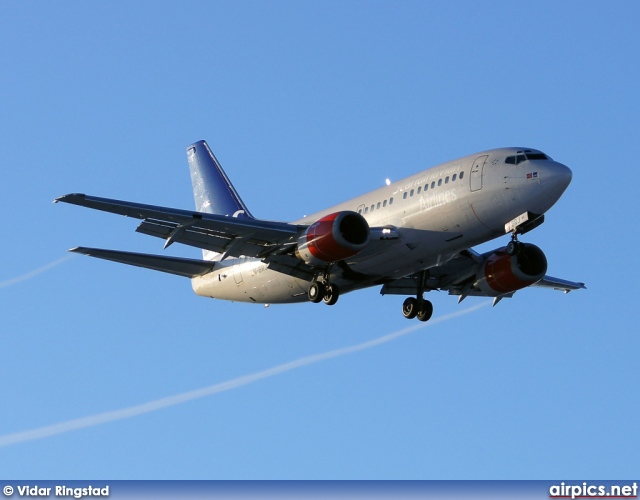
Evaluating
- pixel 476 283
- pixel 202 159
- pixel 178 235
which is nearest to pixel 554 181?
pixel 476 283

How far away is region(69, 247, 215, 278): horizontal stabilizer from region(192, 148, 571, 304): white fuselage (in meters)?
5.98

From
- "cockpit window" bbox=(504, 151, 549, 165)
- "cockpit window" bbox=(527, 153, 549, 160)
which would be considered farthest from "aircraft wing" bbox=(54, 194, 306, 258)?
"cockpit window" bbox=(527, 153, 549, 160)

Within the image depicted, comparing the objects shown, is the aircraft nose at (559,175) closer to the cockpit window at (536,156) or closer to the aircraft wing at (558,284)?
the cockpit window at (536,156)

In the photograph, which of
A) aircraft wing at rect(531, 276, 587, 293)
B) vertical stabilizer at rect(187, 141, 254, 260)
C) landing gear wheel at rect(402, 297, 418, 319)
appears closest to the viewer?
landing gear wheel at rect(402, 297, 418, 319)

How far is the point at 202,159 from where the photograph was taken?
7019cm

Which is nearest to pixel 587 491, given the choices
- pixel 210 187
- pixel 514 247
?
pixel 514 247

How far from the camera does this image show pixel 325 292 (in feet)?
178

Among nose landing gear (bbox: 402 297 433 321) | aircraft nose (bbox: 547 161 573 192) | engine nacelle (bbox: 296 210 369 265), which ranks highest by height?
aircraft nose (bbox: 547 161 573 192)

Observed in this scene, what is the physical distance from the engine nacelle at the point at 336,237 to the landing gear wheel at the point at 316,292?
81.2 inches

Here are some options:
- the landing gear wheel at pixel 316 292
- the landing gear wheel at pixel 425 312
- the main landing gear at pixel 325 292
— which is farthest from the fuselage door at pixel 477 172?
the landing gear wheel at pixel 425 312

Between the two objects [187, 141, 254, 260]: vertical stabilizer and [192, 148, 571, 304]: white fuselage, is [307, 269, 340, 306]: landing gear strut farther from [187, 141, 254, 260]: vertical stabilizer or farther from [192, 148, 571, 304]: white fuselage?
[187, 141, 254, 260]: vertical stabilizer

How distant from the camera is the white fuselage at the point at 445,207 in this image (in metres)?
49.5

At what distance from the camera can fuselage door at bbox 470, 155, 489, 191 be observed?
50000mm

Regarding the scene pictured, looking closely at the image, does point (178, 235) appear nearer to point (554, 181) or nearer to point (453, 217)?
point (453, 217)
